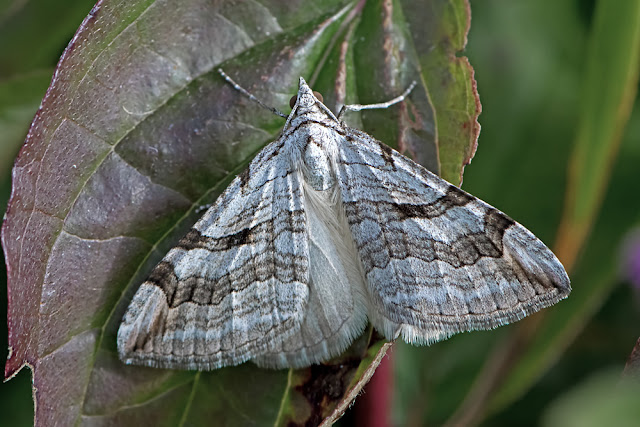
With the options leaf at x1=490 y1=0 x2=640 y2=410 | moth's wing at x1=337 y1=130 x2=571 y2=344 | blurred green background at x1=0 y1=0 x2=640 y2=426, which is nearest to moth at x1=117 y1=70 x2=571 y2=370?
moth's wing at x1=337 y1=130 x2=571 y2=344

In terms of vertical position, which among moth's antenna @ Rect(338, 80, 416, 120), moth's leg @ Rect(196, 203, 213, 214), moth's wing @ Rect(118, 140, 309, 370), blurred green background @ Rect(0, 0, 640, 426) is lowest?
blurred green background @ Rect(0, 0, 640, 426)

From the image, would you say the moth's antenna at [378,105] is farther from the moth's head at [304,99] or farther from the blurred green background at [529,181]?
the blurred green background at [529,181]

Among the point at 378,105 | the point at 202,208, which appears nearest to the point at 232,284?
the point at 202,208

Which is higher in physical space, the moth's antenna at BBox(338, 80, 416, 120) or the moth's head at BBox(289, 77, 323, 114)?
the moth's head at BBox(289, 77, 323, 114)

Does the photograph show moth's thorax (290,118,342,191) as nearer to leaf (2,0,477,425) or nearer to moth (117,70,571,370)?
moth (117,70,571,370)

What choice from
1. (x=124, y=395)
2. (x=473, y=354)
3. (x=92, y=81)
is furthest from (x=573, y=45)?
(x=124, y=395)

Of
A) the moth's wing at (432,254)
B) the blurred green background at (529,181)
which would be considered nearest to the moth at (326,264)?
the moth's wing at (432,254)
